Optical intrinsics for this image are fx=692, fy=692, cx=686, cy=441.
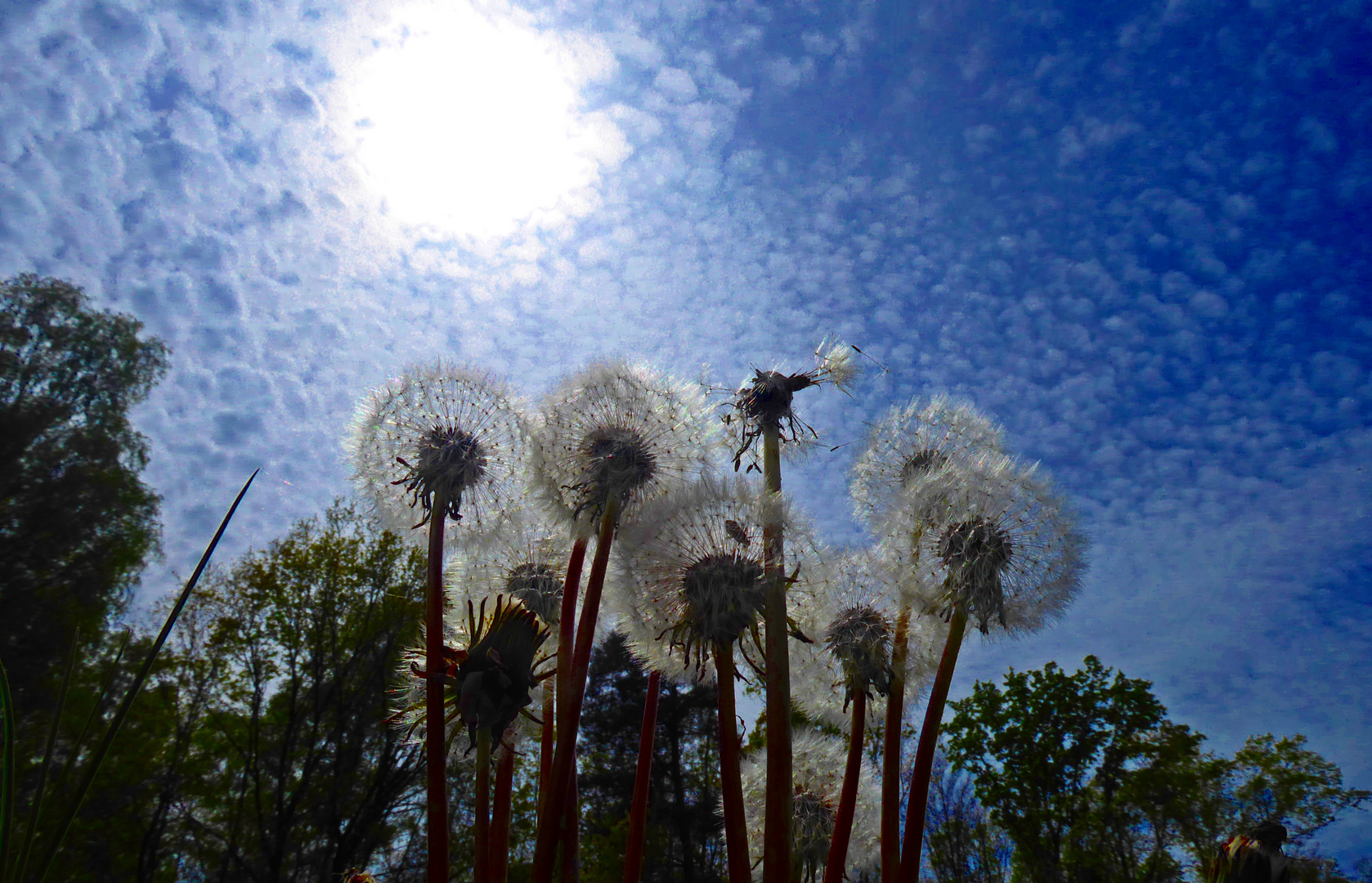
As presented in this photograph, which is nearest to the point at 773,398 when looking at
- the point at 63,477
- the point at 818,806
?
the point at 818,806

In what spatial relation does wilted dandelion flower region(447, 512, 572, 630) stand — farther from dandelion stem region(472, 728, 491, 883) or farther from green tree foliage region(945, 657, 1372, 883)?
green tree foliage region(945, 657, 1372, 883)

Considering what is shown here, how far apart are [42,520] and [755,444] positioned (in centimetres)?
1660

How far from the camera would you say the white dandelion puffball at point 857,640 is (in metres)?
4.24

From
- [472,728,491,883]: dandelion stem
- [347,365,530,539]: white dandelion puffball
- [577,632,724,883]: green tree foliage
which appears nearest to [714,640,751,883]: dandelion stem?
[472,728,491,883]: dandelion stem

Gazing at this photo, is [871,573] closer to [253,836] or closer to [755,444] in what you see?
[755,444]

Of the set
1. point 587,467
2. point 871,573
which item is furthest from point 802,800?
point 587,467

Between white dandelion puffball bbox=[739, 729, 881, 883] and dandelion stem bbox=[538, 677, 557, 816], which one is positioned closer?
dandelion stem bbox=[538, 677, 557, 816]

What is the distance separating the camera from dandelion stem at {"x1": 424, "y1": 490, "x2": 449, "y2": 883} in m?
2.90

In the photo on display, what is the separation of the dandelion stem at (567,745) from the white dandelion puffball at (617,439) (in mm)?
606

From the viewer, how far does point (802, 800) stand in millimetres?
5656

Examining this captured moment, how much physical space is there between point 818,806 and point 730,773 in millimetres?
2609

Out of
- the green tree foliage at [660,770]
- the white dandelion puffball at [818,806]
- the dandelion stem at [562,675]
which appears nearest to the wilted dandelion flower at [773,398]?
the dandelion stem at [562,675]

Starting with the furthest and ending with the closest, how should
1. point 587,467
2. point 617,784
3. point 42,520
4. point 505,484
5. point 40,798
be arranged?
point 617,784, point 42,520, point 505,484, point 587,467, point 40,798

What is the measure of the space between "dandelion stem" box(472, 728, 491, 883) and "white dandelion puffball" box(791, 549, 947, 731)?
77.9 inches
